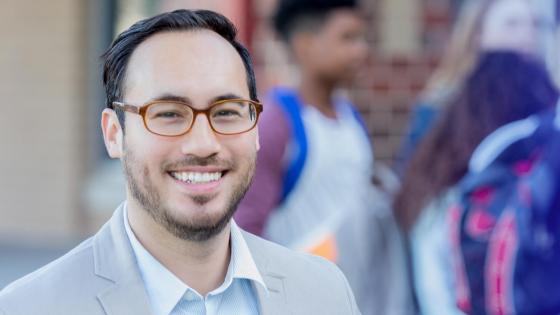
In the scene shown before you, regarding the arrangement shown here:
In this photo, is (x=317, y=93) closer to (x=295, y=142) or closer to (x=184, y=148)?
(x=295, y=142)

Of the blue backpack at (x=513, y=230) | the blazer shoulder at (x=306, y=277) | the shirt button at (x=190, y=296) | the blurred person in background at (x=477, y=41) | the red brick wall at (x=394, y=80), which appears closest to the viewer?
the shirt button at (x=190, y=296)

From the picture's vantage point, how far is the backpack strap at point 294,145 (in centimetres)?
388

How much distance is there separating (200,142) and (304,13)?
2318 mm

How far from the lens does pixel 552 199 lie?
3.80 m

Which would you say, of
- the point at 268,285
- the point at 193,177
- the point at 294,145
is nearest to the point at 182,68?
the point at 193,177

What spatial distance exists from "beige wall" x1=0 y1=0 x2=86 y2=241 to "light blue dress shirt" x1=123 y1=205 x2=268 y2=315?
6.50m

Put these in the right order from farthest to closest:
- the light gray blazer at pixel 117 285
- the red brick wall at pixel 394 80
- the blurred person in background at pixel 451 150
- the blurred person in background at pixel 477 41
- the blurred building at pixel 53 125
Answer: the blurred building at pixel 53 125 < the red brick wall at pixel 394 80 < the blurred person in background at pixel 477 41 < the blurred person in background at pixel 451 150 < the light gray blazer at pixel 117 285

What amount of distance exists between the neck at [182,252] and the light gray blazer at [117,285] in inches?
1.5

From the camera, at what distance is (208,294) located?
6.82 feet

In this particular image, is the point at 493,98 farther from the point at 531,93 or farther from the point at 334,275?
the point at 334,275

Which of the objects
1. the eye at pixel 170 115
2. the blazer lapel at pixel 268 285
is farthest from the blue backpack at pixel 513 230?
the eye at pixel 170 115

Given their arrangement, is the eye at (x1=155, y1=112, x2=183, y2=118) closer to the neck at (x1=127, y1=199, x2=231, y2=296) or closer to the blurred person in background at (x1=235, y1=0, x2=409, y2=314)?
the neck at (x1=127, y1=199, x2=231, y2=296)

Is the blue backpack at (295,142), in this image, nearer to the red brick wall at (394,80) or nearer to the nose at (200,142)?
the nose at (200,142)

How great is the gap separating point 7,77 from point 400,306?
16.4 ft
